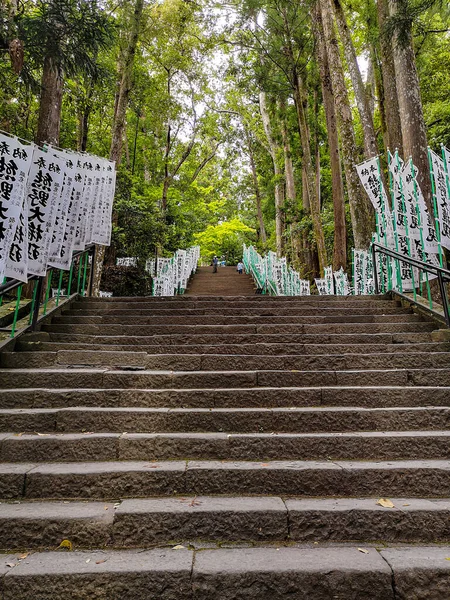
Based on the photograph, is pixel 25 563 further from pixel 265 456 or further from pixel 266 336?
pixel 266 336

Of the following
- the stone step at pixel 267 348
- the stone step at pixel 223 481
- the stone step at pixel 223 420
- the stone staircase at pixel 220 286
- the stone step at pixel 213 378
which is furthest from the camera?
the stone staircase at pixel 220 286

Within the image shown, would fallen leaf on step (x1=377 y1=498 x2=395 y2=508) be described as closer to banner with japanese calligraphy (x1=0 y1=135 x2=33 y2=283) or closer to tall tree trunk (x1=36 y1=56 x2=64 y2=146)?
banner with japanese calligraphy (x1=0 y1=135 x2=33 y2=283)

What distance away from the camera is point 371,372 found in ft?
13.8

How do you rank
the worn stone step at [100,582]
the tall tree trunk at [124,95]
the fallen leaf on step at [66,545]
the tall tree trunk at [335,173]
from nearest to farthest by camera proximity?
the worn stone step at [100,582], the fallen leaf on step at [66,545], the tall tree trunk at [124,95], the tall tree trunk at [335,173]

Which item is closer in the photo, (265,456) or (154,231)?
(265,456)

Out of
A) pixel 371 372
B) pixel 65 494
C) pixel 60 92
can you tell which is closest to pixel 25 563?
pixel 65 494

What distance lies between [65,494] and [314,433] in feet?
6.76

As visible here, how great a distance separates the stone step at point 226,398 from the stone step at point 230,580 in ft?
5.49

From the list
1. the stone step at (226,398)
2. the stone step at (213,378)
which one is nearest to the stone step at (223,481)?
the stone step at (226,398)

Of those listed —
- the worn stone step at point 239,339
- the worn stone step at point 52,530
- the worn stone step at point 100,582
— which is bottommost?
the worn stone step at point 100,582

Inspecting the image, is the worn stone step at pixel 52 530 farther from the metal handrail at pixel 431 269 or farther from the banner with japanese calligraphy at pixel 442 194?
the banner with japanese calligraphy at pixel 442 194

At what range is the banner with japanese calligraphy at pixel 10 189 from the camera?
4.23 metres

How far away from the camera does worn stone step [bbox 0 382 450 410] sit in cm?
384

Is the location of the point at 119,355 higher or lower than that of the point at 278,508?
higher
